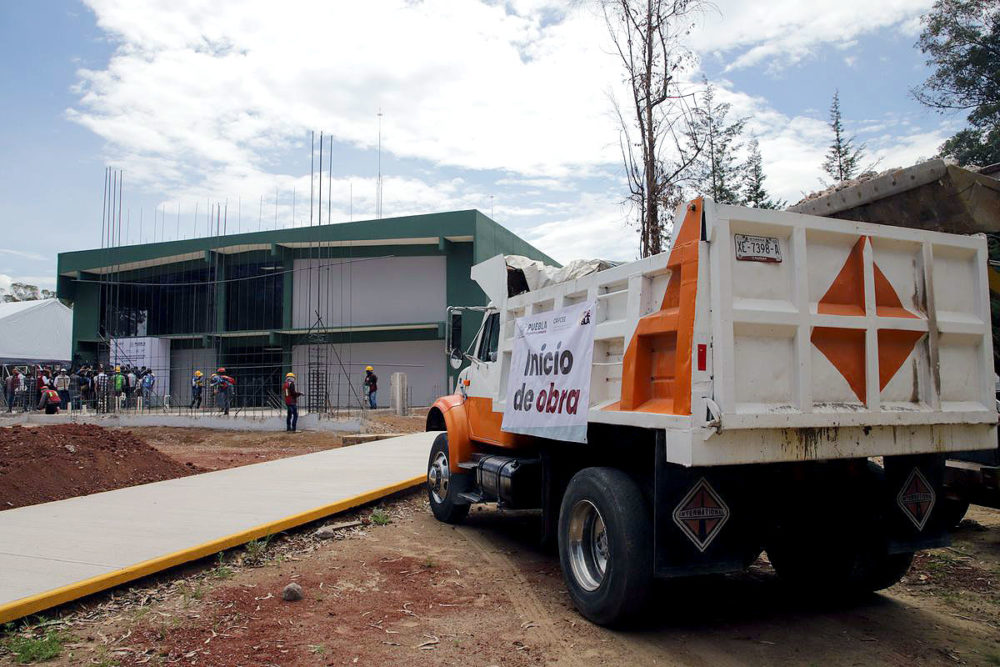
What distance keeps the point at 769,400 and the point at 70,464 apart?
9723mm

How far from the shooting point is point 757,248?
14.9ft

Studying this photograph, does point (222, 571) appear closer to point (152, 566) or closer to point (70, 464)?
point (152, 566)

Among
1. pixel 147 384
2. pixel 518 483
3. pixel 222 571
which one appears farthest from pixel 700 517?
pixel 147 384

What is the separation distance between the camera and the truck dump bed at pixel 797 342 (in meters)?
4.32

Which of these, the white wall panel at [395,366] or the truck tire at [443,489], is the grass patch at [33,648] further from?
the white wall panel at [395,366]

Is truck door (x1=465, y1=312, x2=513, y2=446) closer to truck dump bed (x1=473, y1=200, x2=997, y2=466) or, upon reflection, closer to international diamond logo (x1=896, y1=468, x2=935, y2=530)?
truck dump bed (x1=473, y1=200, x2=997, y2=466)

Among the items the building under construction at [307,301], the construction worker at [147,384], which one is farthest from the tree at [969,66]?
the construction worker at [147,384]

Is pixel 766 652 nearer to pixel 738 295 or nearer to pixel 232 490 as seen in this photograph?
pixel 738 295

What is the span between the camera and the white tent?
42062mm

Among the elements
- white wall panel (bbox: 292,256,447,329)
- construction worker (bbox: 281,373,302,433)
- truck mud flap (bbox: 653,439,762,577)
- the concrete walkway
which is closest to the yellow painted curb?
the concrete walkway

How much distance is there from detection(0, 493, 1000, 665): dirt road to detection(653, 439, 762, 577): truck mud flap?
56cm

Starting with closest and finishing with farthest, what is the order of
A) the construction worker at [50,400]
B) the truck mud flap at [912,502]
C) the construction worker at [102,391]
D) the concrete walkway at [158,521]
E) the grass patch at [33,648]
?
1. the grass patch at [33,648]
2. the truck mud flap at [912,502]
3. the concrete walkway at [158,521]
4. the construction worker at [50,400]
5. the construction worker at [102,391]

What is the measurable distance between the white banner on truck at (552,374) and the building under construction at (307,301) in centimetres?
2435

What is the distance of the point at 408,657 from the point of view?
454 cm
